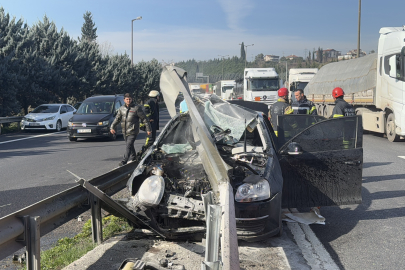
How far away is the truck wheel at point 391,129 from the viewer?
15755 millimetres

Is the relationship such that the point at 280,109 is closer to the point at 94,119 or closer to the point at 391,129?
the point at 391,129

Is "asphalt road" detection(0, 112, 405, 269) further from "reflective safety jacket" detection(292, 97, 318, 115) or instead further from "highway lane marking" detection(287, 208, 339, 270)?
"reflective safety jacket" detection(292, 97, 318, 115)

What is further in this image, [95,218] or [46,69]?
[46,69]

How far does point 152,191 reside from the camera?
Answer: 16.1 feet

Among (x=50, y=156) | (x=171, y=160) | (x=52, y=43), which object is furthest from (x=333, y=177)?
(x=52, y=43)

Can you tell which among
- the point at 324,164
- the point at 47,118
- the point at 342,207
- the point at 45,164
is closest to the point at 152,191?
the point at 324,164

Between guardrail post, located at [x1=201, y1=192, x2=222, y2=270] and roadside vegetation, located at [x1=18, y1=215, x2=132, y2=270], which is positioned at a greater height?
guardrail post, located at [x1=201, y1=192, x2=222, y2=270]

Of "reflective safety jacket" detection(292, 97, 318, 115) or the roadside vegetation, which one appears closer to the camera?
the roadside vegetation

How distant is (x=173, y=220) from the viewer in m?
5.00

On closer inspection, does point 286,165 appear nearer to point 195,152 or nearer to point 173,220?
point 195,152

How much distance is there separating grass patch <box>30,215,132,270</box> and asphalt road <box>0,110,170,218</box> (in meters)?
1.64

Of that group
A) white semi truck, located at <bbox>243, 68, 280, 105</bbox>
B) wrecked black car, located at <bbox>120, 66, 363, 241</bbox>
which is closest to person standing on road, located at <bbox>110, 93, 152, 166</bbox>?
wrecked black car, located at <bbox>120, 66, 363, 241</bbox>

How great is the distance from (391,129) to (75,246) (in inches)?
542

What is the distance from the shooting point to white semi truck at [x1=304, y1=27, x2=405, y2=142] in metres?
14.8
